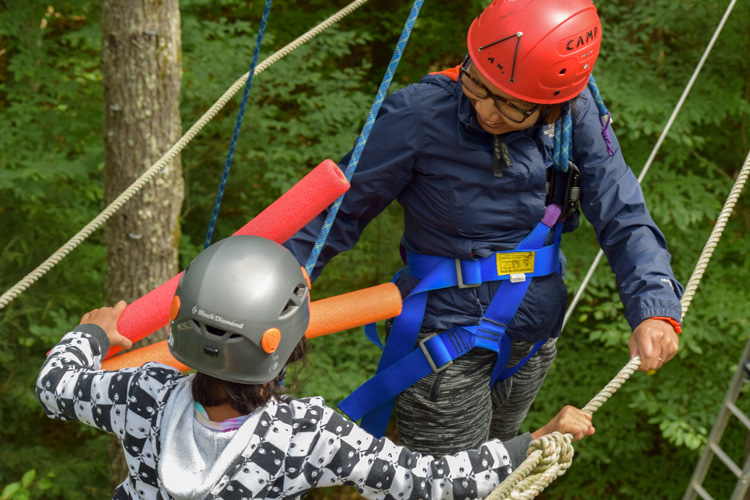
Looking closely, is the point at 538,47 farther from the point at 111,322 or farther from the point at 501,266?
the point at 111,322

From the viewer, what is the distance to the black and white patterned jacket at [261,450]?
1406mm

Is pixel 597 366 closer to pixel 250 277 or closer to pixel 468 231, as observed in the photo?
pixel 468 231

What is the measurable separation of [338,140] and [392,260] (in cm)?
84

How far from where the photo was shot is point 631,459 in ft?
16.4

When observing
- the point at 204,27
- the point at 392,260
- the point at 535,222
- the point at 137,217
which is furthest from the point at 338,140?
the point at 535,222

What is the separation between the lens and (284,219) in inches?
73.3

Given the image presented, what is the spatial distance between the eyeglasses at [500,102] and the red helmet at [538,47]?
0.03m

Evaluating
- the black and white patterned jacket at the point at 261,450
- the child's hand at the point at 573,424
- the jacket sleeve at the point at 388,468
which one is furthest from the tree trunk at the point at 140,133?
the child's hand at the point at 573,424

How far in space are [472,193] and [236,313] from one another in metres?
0.72

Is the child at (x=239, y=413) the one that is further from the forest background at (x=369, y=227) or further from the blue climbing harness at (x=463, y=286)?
the forest background at (x=369, y=227)

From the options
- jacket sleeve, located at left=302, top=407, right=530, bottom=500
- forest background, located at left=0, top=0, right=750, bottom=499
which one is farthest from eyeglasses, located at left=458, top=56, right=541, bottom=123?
forest background, located at left=0, top=0, right=750, bottom=499

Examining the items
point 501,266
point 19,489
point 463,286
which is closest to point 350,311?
point 463,286

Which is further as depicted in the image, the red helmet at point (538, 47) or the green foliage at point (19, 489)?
the green foliage at point (19, 489)

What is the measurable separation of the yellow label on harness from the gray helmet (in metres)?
0.66
